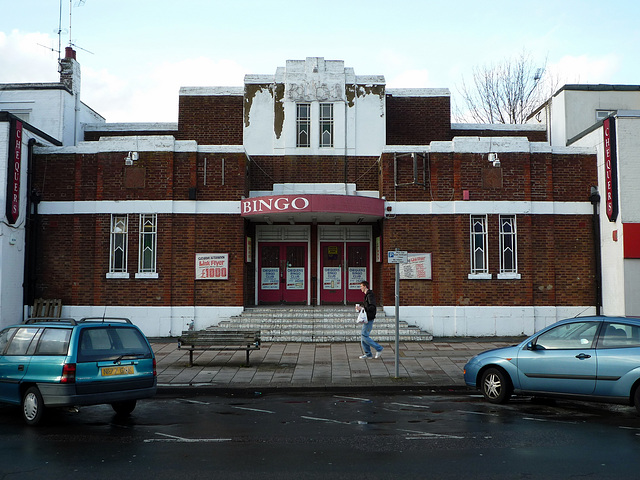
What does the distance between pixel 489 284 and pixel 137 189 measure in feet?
34.8

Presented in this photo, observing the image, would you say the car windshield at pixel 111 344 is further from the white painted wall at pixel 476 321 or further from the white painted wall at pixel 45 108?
the white painted wall at pixel 45 108

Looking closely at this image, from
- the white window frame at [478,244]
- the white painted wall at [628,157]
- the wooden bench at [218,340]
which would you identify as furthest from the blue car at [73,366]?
the white painted wall at [628,157]

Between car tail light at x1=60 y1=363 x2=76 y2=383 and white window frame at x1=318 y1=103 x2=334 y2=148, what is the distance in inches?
490

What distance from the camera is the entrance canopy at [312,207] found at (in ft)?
52.7

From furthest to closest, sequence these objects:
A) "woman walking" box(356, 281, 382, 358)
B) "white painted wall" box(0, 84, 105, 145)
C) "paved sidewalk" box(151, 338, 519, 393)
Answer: "white painted wall" box(0, 84, 105, 145) → "woman walking" box(356, 281, 382, 358) → "paved sidewalk" box(151, 338, 519, 393)

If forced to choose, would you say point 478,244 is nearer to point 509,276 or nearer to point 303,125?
point 509,276

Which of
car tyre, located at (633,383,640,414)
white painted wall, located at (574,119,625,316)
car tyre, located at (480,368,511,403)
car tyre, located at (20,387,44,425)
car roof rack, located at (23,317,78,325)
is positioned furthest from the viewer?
white painted wall, located at (574,119,625,316)

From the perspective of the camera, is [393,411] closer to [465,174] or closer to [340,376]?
[340,376]

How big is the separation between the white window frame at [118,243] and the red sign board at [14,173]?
2.55 meters

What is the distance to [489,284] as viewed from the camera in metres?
17.0

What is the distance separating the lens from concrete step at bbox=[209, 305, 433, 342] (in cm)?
1631

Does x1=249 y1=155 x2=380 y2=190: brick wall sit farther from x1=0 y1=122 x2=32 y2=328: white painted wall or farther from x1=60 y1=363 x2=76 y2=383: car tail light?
x1=60 y1=363 x2=76 y2=383: car tail light

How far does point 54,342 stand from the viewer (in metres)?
8.23

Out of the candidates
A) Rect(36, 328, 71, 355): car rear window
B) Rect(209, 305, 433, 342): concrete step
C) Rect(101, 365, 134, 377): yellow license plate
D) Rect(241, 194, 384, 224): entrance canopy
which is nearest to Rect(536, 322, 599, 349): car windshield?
Rect(101, 365, 134, 377): yellow license plate
